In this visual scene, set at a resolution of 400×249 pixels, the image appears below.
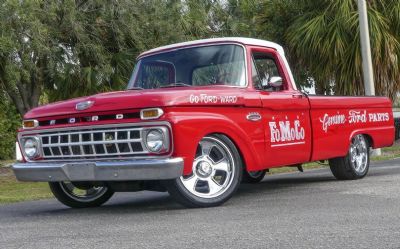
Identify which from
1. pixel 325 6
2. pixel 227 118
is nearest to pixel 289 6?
pixel 325 6

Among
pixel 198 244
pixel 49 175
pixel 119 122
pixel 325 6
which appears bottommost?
pixel 198 244

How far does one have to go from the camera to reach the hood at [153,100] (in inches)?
252

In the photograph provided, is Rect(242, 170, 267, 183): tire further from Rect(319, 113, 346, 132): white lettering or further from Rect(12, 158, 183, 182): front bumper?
Rect(12, 158, 183, 182): front bumper

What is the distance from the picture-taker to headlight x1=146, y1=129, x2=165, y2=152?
6.38 metres

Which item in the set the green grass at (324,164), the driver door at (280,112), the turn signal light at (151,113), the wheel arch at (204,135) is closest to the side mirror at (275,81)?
the driver door at (280,112)

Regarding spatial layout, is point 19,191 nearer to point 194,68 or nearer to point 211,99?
point 194,68

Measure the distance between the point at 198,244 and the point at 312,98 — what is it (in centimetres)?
378

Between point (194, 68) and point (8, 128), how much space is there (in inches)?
488

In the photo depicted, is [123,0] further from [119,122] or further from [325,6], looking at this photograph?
[119,122]

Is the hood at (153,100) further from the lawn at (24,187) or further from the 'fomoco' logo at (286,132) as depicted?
the lawn at (24,187)

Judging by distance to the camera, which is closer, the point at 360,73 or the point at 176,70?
the point at 176,70

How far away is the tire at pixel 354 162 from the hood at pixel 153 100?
2.58m

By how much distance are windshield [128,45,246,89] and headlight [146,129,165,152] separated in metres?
1.22

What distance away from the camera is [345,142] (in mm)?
8875
